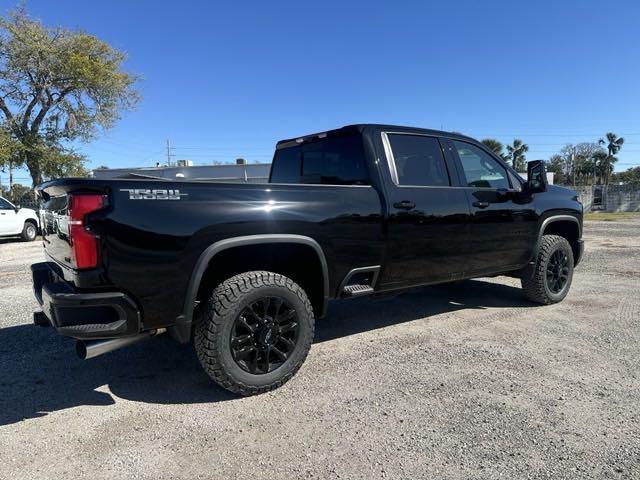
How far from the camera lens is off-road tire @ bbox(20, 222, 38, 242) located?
50.0ft

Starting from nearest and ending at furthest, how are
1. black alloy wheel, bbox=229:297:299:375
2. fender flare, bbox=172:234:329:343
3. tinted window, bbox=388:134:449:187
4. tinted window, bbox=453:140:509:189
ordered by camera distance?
1. fender flare, bbox=172:234:329:343
2. black alloy wheel, bbox=229:297:299:375
3. tinted window, bbox=388:134:449:187
4. tinted window, bbox=453:140:509:189

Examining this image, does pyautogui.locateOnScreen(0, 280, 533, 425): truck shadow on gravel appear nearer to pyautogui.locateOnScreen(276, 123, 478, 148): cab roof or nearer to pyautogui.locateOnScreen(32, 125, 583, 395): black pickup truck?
pyautogui.locateOnScreen(32, 125, 583, 395): black pickup truck

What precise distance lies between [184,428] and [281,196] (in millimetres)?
1649

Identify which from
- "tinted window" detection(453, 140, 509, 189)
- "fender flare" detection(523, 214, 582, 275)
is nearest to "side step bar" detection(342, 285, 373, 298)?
"tinted window" detection(453, 140, 509, 189)

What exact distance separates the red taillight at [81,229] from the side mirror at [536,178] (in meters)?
4.23

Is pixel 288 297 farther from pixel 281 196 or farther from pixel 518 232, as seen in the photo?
pixel 518 232

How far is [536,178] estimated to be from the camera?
484 centimetres

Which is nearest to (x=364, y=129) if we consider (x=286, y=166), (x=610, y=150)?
A: (x=286, y=166)

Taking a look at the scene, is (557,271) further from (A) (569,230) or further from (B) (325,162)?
(B) (325,162)

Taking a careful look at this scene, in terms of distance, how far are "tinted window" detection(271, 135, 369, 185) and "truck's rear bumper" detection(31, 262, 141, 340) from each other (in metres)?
2.13

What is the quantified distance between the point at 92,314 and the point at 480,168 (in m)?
3.88

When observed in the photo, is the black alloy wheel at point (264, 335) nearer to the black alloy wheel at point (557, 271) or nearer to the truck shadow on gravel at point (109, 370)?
the truck shadow on gravel at point (109, 370)

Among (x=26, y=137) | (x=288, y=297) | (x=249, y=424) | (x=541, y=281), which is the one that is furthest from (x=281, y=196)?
(x=26, y=137)

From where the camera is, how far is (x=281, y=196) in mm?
3244
